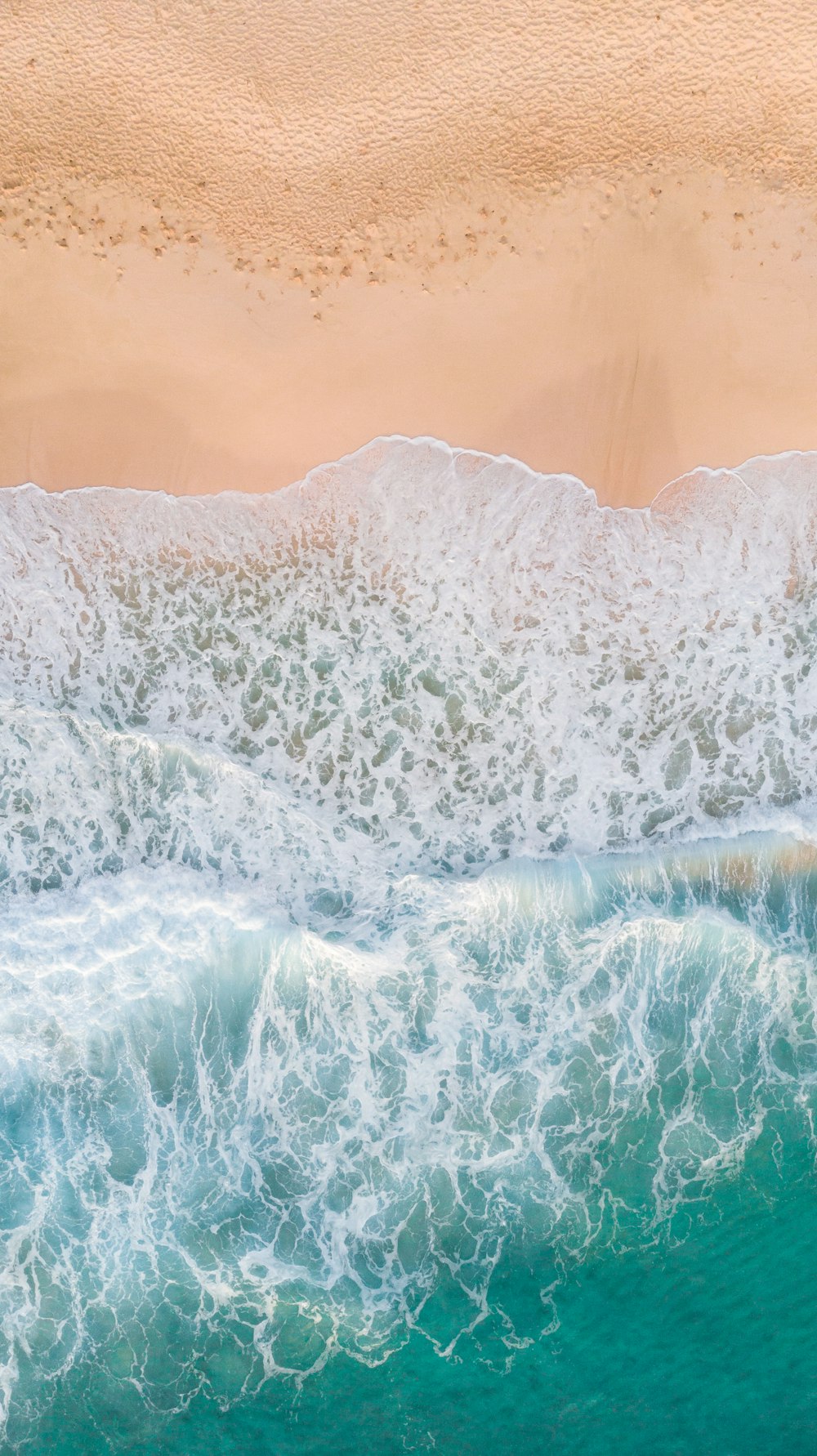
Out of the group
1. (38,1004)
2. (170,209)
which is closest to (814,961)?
(38,1004)

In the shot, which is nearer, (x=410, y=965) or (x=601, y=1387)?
(x=601, y=1387)

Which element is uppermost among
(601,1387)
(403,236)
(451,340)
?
(403,236)

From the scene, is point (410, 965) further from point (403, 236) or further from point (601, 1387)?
point (403, 236)

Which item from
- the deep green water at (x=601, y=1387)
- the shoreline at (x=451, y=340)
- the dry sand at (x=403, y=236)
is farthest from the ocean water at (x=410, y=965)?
the dry sand at (x=403, y=236)

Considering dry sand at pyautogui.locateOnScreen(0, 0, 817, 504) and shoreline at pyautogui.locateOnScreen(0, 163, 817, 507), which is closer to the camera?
dry sand at pyautogui.locateOnScreen(0, 0, 817, 504)

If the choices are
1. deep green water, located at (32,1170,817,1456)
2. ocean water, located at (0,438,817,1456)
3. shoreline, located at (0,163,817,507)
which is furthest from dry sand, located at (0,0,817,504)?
deep green water, located at (32,1170,817,1456)

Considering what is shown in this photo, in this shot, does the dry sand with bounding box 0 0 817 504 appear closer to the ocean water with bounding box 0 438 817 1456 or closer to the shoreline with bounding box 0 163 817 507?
the shoreline with bounding box 0 163 817 507

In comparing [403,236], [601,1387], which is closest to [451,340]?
[403,236]
